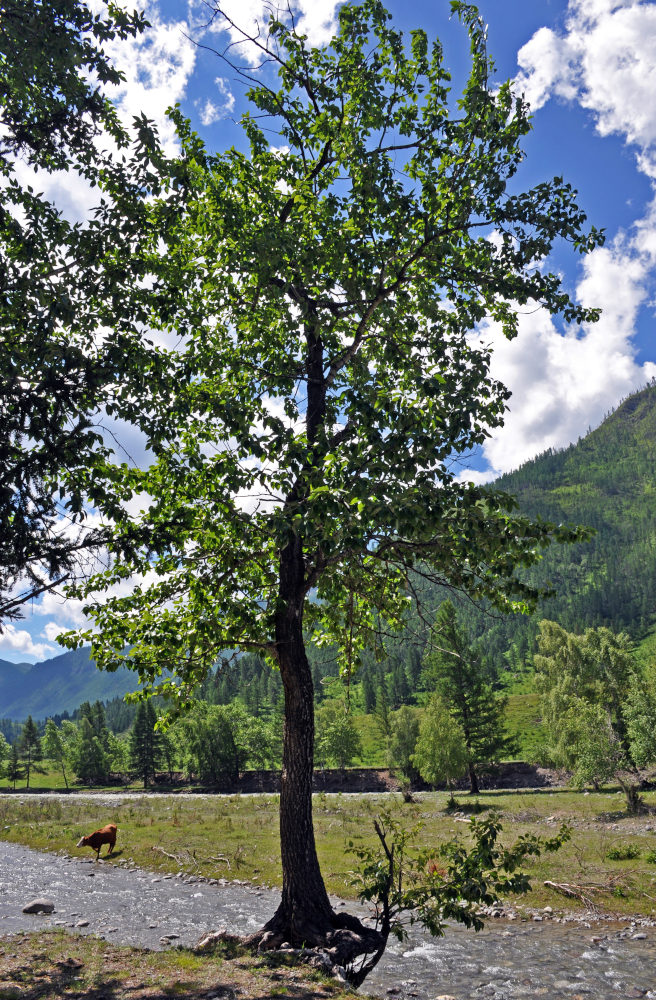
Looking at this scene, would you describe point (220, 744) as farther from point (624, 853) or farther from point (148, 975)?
point (148, 975)

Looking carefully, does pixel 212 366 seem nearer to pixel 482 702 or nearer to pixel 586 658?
pixel 482 702

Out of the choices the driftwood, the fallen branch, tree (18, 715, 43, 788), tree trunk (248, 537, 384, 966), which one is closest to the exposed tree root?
tree trunk (248, 537, 384, 966)

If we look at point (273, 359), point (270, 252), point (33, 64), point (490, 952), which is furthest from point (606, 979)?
point (33, 64)

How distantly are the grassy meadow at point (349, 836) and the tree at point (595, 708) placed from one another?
294cm

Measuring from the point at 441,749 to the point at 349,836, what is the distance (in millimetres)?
17315

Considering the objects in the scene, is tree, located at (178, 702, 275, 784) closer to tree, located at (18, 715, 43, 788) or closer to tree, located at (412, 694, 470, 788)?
tree, located at (18, 715, 43, 788)

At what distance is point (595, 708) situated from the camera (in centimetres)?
3959

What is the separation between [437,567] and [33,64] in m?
9.05

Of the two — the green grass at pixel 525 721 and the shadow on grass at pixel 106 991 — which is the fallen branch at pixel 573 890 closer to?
the shadow on grass at pixel 106 991

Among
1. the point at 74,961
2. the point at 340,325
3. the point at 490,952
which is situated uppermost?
the point at 340,325

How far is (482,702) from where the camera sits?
2106 inches

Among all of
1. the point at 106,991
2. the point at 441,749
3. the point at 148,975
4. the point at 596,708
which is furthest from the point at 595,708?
the point at 106,991

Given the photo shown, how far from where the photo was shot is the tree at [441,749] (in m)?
48.2

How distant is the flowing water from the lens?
1254 cm
